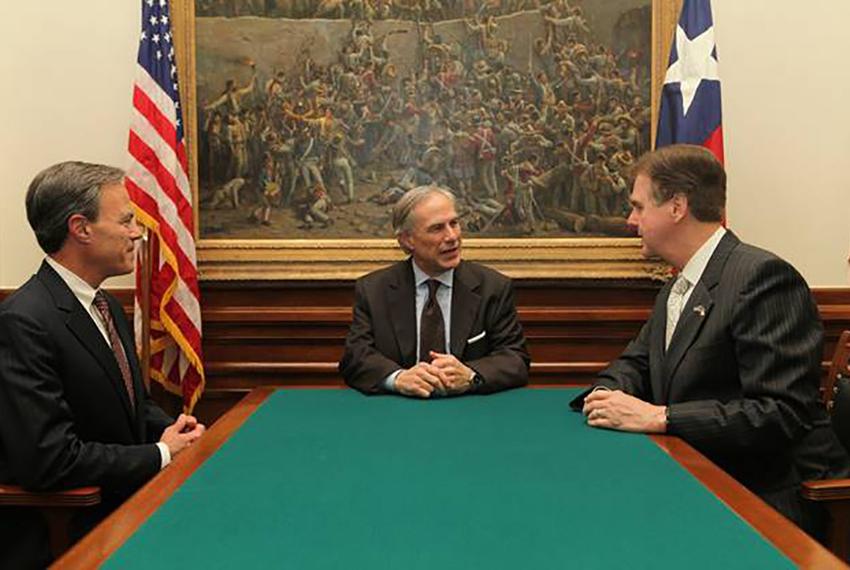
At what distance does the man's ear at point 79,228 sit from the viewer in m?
3.13

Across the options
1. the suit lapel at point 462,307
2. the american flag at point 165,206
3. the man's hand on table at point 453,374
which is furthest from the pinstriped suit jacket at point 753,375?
the american flag at point 165,206

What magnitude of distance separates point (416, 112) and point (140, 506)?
388 centimetres

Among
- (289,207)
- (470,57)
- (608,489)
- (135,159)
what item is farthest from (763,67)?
(608,489)

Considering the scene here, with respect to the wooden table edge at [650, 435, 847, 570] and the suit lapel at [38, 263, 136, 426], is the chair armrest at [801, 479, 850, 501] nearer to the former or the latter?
the wooden table edge at [650, 435, 847, 570]

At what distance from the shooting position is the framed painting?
5.60 metres

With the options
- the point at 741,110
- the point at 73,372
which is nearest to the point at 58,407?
the point at 73,372

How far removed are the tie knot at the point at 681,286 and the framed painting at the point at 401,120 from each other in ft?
7.54

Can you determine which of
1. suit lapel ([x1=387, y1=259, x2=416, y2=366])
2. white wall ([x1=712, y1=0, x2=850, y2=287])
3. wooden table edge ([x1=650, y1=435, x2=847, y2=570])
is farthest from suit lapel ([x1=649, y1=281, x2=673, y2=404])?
white wall ([x1=712, y1=0, x2=850, y2=287])

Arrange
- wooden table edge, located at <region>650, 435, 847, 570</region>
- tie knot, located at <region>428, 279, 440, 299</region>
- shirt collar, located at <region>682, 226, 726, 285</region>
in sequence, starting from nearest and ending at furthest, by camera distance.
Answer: wooden table edge, located at <region>650, 435, 847, 570</region> < shirt collar, located at <region>682, 226, 726, 285</region> < tie knot, located at <region>428, 279, 440, 299</region>

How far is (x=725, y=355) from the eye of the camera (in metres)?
3.02

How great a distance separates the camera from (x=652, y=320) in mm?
3537

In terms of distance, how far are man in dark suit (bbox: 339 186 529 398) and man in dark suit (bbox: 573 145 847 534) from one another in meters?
1.01

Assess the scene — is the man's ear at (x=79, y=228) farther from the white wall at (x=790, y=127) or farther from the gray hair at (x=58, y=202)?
the white wall at (x=790, y=127)

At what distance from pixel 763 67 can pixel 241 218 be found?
3.30m
